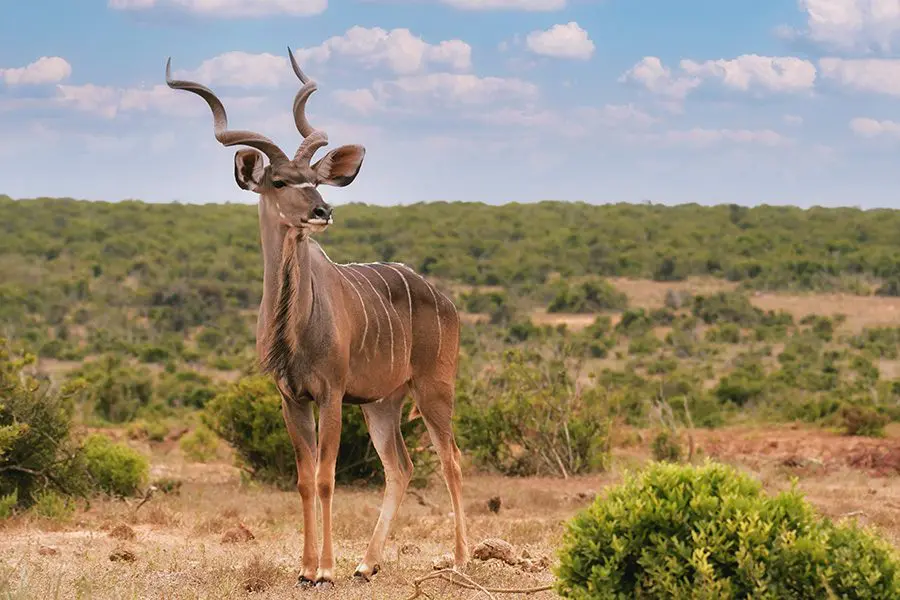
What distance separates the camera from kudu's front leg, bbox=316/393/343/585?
8953mm

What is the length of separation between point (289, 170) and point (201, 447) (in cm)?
1257

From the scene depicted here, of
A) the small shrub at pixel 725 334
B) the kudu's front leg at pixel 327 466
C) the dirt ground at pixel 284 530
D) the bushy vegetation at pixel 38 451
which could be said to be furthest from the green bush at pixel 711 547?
the small shrub at pixel 725 334

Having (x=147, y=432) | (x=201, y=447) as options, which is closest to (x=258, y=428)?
(x=201, y=447)

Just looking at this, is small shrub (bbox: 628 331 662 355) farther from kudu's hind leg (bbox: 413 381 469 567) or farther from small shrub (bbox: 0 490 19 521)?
Result: kudu's hind leg (bbox: 413 381 469 567)

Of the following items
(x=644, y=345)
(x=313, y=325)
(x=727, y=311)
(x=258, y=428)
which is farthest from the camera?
(x=727, y=311)

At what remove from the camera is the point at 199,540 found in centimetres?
1174

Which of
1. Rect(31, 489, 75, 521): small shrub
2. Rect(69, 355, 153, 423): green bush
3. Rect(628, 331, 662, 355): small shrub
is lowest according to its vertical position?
Rect(69, 355, 153, 423): green bush

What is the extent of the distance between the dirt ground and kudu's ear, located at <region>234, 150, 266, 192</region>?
2568 millimetres

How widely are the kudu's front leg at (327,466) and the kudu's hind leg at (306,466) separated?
0.07 m

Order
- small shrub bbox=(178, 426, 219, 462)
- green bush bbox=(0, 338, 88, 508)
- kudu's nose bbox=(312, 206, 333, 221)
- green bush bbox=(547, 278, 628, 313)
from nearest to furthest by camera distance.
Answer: kudu's nose bbox=(312, 206, 333, 221) → green bush bbox=(0, 338, 88, 508) → small shrub bbox=(178, 426, 219, 462) → green bush bbox=(547, 278, 628, 313)

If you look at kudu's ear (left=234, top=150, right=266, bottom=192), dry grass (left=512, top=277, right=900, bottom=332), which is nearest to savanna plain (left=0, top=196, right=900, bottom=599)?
dry grass (left=512, top=277, right=900, bottom=332)

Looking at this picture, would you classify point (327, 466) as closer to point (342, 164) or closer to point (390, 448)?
point (390, 448)

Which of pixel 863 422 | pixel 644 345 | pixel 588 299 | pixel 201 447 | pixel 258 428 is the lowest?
pixel 644 345

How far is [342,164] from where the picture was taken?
9367mm
